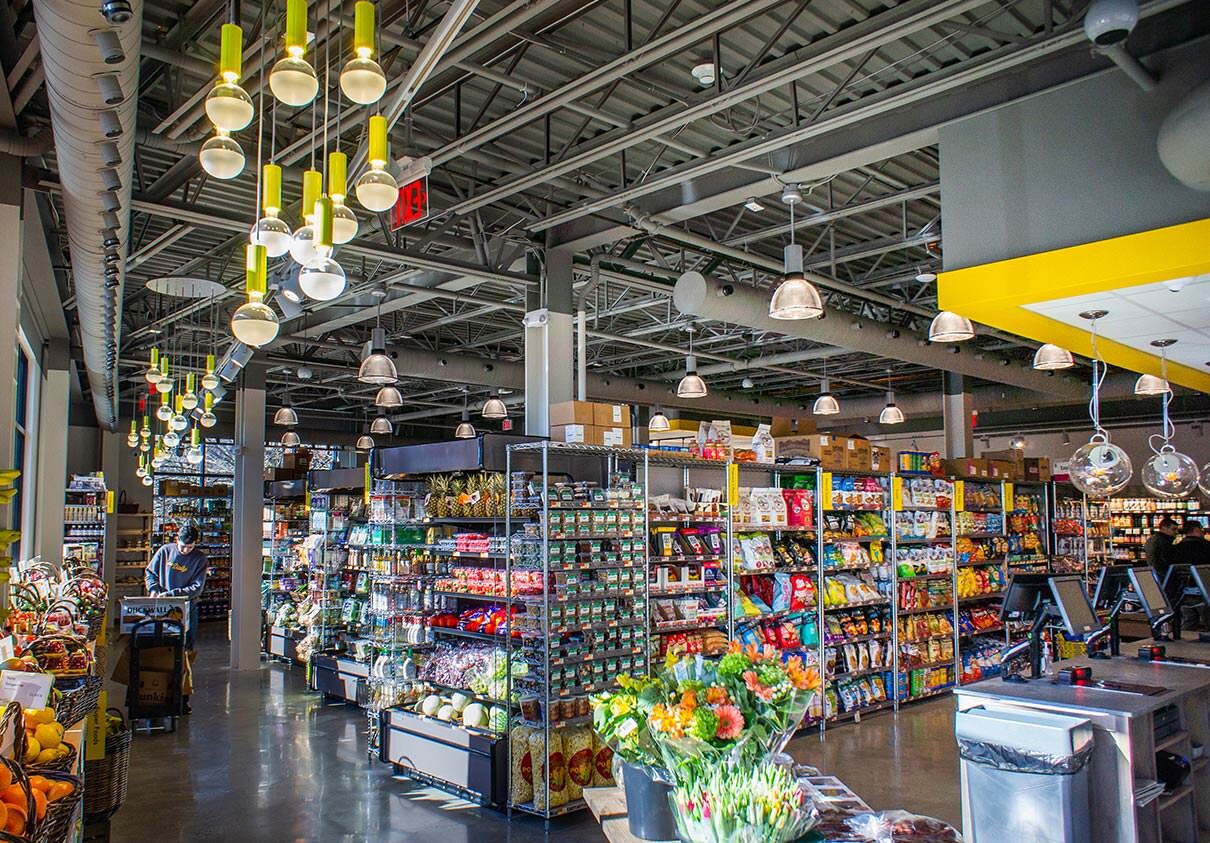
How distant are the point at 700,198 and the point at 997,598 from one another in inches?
259

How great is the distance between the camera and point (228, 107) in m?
2.87

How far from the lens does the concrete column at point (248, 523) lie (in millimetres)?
12562

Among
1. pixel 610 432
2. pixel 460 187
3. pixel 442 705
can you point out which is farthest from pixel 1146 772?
pixel 460 187

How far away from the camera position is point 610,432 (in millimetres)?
7059

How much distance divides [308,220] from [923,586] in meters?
8.35

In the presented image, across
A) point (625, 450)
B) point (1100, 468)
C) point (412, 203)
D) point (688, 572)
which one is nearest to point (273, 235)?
point (412, 203)

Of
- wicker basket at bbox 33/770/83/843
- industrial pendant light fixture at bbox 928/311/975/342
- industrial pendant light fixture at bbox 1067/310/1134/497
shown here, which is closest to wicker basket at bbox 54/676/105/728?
wicker basket at bbox 33/770/83/843

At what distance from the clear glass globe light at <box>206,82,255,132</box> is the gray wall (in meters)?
4.16

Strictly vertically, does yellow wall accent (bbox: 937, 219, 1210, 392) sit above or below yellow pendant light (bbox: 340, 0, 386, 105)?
below

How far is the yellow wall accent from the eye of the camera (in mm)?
4500

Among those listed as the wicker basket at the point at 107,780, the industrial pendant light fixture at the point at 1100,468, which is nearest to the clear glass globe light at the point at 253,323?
the wicker basket at the point at 107,780

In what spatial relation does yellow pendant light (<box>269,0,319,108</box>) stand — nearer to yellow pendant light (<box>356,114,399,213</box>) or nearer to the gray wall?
yellow pendant light (<box>356,114,399,213</box>)

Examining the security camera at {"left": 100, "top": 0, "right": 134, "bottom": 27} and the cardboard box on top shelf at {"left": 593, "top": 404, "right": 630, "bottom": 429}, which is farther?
the cardboard box on top shelf at {"left": 593, "top": 404, "right": 630, "bottom": 429}

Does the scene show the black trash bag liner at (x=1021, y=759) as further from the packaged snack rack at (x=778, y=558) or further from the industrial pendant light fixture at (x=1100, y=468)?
the packaged snack rack at (x=778, y=558)
